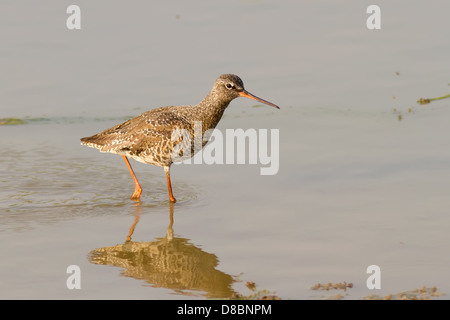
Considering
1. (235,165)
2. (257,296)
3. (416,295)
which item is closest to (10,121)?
(235,165)

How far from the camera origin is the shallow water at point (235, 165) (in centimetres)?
843

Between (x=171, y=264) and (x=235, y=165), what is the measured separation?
124 inches

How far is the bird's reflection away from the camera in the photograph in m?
8.09

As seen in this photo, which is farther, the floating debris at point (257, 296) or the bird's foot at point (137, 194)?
the bird's foot at point (137, 194)

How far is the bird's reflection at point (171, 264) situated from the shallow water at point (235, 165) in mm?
22

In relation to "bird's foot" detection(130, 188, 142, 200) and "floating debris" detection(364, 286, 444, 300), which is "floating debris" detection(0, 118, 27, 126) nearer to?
"bird's foot" detection(130, 188, 142, 200)

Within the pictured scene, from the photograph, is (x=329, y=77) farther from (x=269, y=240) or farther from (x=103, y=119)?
(x=269, y=240)

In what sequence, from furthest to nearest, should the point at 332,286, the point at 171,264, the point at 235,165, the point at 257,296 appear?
the point at 235,165
the point at 171,264
the point at 332,286
the point at 257,296

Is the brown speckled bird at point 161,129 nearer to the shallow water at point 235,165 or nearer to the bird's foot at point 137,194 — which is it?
the bird's foot at point 137,194

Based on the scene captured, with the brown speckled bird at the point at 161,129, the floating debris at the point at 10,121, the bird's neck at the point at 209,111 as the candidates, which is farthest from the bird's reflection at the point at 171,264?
the floating debris at the point at 10,121

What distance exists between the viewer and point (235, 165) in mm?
11648

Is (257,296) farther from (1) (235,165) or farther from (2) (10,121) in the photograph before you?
(2) (10,121)

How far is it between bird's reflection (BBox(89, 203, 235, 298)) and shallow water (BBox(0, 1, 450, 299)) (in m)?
0.02
